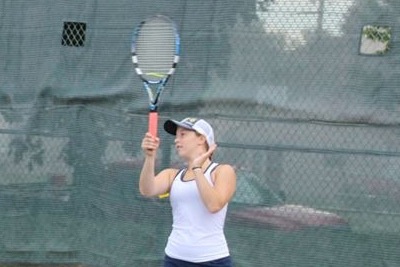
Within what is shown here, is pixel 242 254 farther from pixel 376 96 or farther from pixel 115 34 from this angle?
pixel 115 34

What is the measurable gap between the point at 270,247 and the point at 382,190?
0.88 meters

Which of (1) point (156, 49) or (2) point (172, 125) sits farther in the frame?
(1) point (156, 49)

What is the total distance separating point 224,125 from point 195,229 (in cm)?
197

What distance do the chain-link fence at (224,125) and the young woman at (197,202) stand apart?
5.50 ft

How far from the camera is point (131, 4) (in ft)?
20.2

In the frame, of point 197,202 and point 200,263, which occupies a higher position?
point 197,202

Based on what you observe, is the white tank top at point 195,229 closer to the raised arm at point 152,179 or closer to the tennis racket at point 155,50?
the raised arm at point 152,179

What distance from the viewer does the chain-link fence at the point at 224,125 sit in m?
5.40

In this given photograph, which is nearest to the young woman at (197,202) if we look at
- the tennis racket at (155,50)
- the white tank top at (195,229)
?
the white tank top at (195,229)

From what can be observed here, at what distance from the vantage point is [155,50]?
16.4ft

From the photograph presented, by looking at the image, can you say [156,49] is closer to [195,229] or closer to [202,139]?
[202,139]

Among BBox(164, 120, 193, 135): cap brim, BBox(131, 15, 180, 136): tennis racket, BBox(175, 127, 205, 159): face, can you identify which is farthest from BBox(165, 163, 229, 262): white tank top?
BBox(131, 15, 180, 136): tennis racket

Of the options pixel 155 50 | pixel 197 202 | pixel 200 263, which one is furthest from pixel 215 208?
pixel 155 50

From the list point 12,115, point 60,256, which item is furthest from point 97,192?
point 12,115
